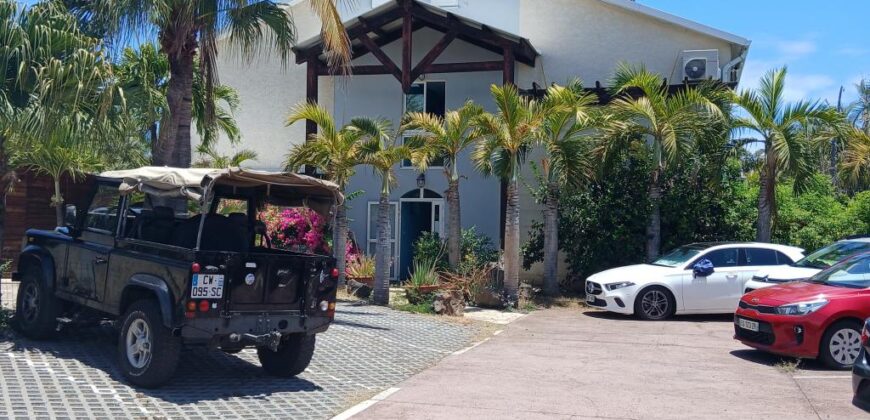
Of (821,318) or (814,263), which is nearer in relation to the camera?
(821,318)

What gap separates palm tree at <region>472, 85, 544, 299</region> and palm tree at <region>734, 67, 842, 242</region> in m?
4.34

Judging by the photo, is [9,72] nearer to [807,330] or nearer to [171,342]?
[171,342]

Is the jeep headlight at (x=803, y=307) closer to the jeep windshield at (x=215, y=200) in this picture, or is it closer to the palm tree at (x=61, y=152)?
the jeep windshield at (x=215, y=200)

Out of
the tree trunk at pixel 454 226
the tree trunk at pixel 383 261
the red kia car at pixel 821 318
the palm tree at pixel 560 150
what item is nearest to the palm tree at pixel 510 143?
the palm tree at pixel 560 150

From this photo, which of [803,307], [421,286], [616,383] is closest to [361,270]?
[421,286]

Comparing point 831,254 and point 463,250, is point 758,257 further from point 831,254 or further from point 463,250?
point 463,250

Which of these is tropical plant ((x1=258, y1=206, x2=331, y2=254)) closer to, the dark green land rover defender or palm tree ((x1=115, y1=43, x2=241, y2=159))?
palm tree ((x1=115, y1=43, x2=241, y2=159))

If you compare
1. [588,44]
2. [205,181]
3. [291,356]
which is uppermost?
[588,44]

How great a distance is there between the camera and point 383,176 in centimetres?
1505

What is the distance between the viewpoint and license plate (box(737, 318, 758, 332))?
10.3 meters

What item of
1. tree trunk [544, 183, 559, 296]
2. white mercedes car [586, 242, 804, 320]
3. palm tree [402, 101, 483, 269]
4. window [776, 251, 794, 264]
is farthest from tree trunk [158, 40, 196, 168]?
window [776, 251, 794, 264]

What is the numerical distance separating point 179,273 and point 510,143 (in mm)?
8937

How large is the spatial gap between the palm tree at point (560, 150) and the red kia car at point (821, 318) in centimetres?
637

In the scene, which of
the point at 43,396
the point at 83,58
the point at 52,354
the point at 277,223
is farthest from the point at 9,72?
the point at 277,223
